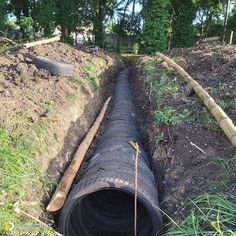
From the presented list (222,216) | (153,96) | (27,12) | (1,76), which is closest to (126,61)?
(27,12)

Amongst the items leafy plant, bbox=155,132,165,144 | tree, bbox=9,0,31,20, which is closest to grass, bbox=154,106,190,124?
leafy plant, bbox=155,132,165,144

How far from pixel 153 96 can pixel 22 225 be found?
527 cm

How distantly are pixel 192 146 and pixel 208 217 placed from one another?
1.84m

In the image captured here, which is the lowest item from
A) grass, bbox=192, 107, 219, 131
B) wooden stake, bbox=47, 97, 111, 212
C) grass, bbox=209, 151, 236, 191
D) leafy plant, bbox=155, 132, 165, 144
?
wooden stake, bbox=47, 97, 111, 212

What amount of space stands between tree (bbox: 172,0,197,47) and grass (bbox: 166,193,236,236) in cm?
2107

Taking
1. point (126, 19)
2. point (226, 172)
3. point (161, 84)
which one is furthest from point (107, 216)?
point (126, 19)

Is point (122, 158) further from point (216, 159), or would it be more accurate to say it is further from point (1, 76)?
point (1, 76)

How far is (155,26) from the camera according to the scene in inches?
845

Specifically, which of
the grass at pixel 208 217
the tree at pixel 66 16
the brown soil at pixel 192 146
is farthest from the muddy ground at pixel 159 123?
the tree at pixel 66 16

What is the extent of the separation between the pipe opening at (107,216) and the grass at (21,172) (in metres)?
0.73

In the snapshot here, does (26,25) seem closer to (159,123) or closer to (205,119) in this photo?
(159,123)

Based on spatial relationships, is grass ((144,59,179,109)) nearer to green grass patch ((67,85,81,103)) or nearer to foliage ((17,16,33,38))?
green grass patch ((67,85,81,103))

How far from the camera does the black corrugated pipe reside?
14.9 ft

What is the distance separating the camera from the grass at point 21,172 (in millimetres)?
3965
